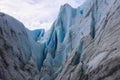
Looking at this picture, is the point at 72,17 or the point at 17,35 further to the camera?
the point at 72,17

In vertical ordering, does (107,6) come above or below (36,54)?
above

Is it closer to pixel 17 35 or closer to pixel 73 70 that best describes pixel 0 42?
pixel 17 35

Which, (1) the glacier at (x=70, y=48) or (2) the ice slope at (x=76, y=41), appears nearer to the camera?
(1) the glacier at (x=70, y=48)

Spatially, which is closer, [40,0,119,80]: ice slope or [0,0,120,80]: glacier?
[0,0,120,80]: glacier

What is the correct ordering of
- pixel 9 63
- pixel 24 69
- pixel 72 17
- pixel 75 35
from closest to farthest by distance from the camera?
pixel 9 63 → pixel 24 69 → pixel 75 35 → pixel 72 17

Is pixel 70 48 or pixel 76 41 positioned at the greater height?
pixel 76 41

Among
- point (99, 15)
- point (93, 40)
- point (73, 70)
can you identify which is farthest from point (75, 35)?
point (73, 70)

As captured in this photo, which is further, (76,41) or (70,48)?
(70,48)

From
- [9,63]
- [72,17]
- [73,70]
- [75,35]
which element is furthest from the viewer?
[72,17]
